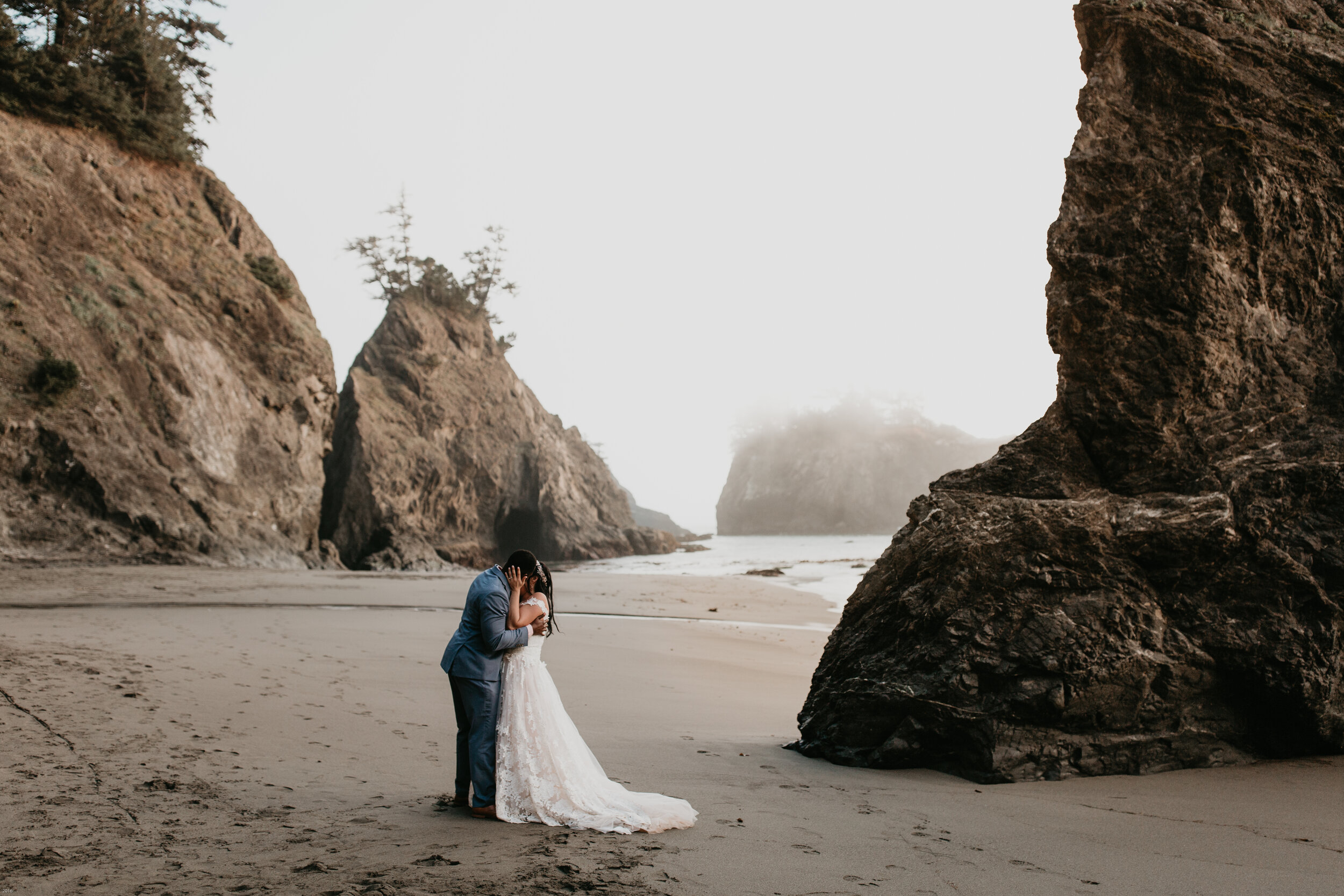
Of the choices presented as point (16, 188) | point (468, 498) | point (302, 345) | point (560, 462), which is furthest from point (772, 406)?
point (16, 188)

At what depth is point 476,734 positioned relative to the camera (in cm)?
421

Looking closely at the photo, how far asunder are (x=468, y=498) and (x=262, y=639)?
97.0 feet

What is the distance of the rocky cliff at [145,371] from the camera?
16.8 meters

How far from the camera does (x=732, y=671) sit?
32.3 feet

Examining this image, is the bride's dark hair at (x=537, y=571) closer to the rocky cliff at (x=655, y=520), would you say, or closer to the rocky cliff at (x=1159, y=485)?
the rocky cliff at (x=1159, y=485)

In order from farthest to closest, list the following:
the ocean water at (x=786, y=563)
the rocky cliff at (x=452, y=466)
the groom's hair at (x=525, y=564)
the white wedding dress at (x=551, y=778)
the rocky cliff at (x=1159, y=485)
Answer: the rocky cliff at (x=452, y=466)
the ocean water at (x=786, y=563)
the rocky cliff at (x=1159, y=485)
the groom's hair at (x=525, y=564)
the white wedding dress at (x=551, y=778)

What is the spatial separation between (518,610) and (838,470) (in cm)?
9201

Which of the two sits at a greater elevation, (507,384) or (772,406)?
(772,406)

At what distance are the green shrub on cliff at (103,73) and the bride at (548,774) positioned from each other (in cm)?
2480

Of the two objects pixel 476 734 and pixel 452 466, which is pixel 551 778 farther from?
pixel 452 466

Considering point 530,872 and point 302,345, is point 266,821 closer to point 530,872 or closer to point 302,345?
point 530,872

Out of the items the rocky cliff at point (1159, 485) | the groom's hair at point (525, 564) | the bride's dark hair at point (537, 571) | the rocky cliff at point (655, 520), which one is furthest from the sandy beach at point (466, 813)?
the rocky cliff at point (655, 520)

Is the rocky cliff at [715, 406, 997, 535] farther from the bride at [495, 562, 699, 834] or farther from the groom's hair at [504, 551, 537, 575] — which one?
the bride at [495, 562, 699, 834]

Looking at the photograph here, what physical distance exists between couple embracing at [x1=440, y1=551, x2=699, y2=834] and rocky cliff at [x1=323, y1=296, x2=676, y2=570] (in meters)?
24.7
